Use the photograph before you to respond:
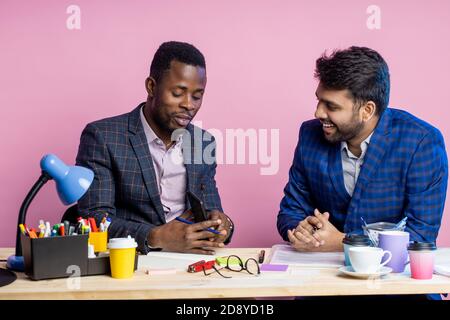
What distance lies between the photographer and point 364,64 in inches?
92.4

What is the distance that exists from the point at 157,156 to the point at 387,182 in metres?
0.93

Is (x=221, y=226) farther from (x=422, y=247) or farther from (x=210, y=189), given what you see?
(x=422, y=247)

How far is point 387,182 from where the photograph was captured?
7.54 ft

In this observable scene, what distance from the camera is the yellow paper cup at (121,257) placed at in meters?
1.60

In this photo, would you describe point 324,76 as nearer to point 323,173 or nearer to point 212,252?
point 323,173

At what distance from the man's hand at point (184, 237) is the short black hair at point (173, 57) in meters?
0.76

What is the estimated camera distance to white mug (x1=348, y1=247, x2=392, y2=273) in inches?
62.3

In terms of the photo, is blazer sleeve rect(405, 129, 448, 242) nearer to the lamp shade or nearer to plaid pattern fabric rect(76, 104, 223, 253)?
plaid pattern fabric rect(76, 104, 223, 253)

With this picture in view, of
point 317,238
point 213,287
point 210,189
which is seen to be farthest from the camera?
point 210,189

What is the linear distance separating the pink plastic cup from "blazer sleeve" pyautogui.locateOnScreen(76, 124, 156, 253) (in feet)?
2.75

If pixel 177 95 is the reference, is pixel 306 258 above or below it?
below

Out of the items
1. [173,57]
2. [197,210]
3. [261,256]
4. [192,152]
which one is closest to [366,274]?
[261,256]

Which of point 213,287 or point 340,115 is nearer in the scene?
point 213,287

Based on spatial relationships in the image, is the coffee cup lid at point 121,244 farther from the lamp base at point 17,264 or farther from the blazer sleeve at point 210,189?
the blazer sleeve at point 210,189
